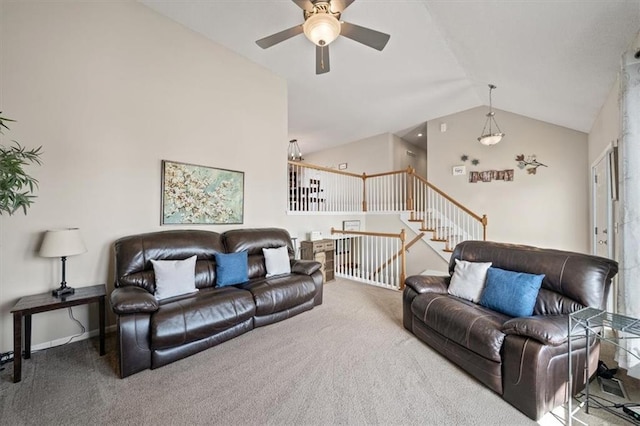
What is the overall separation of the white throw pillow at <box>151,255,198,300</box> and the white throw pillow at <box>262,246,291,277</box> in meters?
0.96

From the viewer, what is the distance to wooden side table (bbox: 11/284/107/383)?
1917 millimetres

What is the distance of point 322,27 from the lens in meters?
2.09

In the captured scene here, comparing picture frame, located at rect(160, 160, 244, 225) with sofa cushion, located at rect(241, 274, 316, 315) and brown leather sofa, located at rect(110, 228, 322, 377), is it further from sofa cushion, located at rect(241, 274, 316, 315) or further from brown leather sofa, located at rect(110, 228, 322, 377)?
sofa cushion, located at rect(241, 274, 316, 315)

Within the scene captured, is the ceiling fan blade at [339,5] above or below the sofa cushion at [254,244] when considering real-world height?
above

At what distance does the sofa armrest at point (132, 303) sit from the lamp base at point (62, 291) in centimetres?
59

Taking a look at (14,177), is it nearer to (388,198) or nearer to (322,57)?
(322,57)

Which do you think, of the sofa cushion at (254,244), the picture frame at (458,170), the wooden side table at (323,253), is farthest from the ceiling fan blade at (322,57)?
the picture frame at (458,170)

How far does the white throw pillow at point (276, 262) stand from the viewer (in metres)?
3.45

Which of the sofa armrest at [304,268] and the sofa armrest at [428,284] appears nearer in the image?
the sofa armrest at [428,284]

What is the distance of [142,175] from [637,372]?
4793 mm

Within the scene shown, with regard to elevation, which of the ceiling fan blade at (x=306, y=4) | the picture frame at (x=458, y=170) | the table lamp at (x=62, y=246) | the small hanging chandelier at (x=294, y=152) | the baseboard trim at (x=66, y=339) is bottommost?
the baseboard trim at (x=66, y=339)

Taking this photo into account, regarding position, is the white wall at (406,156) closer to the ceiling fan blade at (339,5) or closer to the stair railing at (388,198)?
the stair railing at (388,198)

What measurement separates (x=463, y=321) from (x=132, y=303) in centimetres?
264

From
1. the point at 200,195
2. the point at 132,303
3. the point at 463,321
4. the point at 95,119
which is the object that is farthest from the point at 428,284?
the point at 95,119
